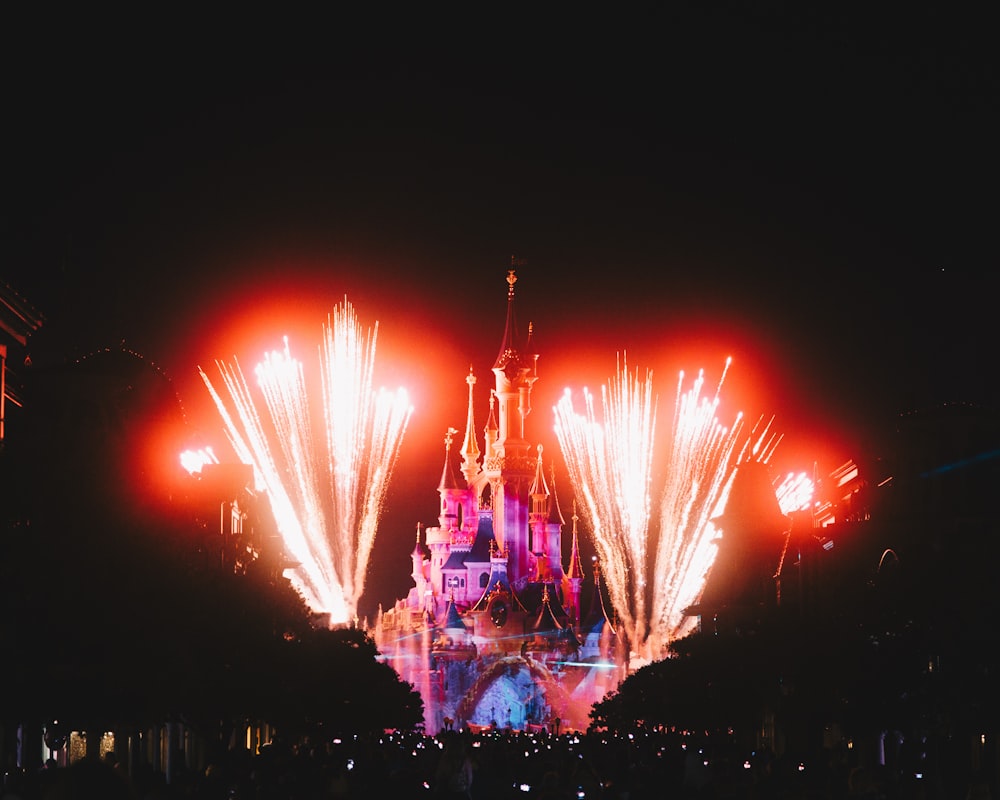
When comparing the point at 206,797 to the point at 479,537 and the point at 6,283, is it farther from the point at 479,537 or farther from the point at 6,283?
the point at 479,537

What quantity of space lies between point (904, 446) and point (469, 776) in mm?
79390

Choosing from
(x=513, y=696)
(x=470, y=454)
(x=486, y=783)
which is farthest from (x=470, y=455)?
(x=486, y=783)

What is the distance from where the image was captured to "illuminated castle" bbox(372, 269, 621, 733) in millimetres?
165125

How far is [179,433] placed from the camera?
76.9m

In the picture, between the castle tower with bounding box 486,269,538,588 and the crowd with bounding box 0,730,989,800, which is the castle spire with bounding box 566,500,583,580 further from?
the crowd with bounding box 0,730,989,800

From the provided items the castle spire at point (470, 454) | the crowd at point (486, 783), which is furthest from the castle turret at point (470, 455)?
the crowd at point (486, 783)

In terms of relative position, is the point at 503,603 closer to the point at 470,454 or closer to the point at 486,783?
the point at 470,454

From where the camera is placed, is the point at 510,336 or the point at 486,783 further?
the point at 510,336

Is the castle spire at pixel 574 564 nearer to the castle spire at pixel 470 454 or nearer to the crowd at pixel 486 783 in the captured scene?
the castle spire at pixel 470 454

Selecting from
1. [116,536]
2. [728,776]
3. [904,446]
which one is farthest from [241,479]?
[904,446]

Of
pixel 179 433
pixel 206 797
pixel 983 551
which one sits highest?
pixel 179 433

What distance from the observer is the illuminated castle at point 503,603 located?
542ft

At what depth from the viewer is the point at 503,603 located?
172 m

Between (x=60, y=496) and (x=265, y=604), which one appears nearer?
(x=60, y=496)
